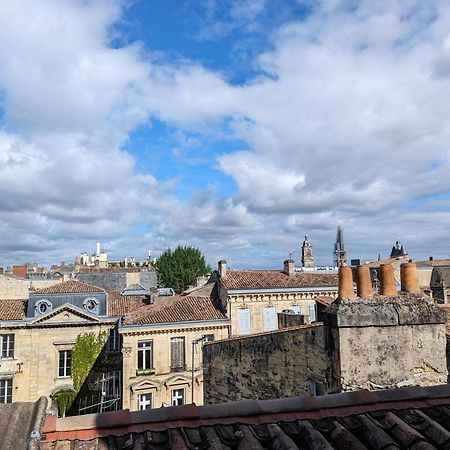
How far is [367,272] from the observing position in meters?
4.95

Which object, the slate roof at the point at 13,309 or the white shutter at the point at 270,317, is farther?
the white shutter at the point at 270,317

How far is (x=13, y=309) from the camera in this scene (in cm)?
2541

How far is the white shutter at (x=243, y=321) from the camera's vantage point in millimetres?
25828

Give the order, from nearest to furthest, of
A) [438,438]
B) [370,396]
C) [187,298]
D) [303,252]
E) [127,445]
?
1. [127,445]
2. [438,438]
3. [370,396]
4. [187,298]
5. [303,252]

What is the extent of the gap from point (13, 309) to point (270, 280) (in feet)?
55.1

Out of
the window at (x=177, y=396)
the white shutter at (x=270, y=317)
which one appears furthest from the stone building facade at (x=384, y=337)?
the white shutter at (x=270, y=317)

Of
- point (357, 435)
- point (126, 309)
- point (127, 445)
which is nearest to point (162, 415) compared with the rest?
point (127, 445)

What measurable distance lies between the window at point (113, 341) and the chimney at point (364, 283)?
78.1ft

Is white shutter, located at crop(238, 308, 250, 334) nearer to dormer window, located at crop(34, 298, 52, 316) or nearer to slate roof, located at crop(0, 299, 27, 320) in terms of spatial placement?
dormer window, located at crop(34, 298, 52, 316)

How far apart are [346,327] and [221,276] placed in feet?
77.4

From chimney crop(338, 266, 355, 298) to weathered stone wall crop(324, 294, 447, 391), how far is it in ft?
0.47

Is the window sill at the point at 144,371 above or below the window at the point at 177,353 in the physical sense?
below

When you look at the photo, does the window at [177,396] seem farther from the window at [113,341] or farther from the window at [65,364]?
the window at [65,364]

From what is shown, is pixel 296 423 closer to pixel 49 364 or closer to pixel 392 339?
pixel 392 339
